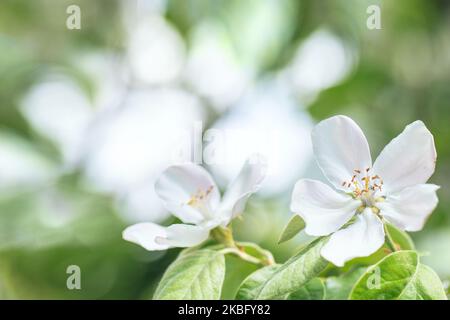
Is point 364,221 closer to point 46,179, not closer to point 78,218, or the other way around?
point 78,218

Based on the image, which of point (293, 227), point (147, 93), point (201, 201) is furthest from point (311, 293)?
point (147, 93)

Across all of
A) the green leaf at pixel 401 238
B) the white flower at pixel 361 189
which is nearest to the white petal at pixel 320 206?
the white flower at pixel 361 189

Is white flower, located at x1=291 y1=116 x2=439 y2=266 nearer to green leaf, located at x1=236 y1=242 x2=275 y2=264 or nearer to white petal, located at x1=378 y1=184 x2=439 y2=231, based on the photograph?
white petal, located at x1=378 y1=184 x2=439 y2=231

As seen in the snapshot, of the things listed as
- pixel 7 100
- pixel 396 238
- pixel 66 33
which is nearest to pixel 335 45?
pixel 66 33

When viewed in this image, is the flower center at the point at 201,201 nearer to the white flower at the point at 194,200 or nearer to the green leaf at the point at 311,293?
the white flower at the point at 194,200

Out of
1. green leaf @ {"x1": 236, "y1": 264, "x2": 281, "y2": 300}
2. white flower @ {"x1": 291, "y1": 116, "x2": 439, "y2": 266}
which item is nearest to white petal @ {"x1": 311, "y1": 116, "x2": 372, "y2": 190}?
white flower @ {"x1": 291, "y1": 116, "x2": 439, "y2": 266}

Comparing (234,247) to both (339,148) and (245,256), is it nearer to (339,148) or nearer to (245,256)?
(245,256)
